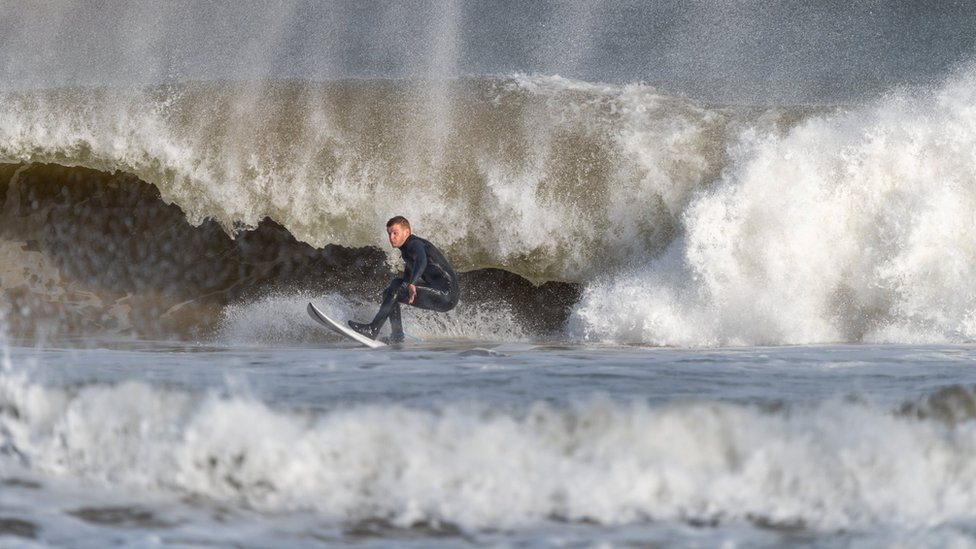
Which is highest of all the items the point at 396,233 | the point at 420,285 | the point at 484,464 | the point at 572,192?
the point at 572,192

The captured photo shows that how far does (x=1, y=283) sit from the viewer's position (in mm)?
12352

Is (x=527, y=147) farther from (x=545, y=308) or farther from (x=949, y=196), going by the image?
(x=949, y=196)

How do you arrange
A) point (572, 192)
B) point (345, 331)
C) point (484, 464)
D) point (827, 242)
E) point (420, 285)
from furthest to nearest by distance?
point (572, 192) < point (827, 242) < point (420, 285) < point (345, 331) < point (484, 464)

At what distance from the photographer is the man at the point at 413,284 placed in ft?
30.2

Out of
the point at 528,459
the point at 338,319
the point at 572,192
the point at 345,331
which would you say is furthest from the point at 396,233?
the point at 528,459

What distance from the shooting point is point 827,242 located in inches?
391

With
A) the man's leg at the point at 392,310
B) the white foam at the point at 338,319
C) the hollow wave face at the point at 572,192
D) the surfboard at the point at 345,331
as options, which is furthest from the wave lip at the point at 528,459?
the white foam at the point at 338,319

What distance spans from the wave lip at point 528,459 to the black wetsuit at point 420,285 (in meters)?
4.10

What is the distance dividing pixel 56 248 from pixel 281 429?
8.72 meters

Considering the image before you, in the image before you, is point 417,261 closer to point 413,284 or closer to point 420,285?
point 413,284

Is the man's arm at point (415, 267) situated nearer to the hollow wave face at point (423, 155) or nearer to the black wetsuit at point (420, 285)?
the black wetsuit at point (420, 285)

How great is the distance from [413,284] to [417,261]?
0.20m

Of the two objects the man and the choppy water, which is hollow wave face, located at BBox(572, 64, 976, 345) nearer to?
the man

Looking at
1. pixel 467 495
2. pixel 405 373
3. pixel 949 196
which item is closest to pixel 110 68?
pixel 405 373
